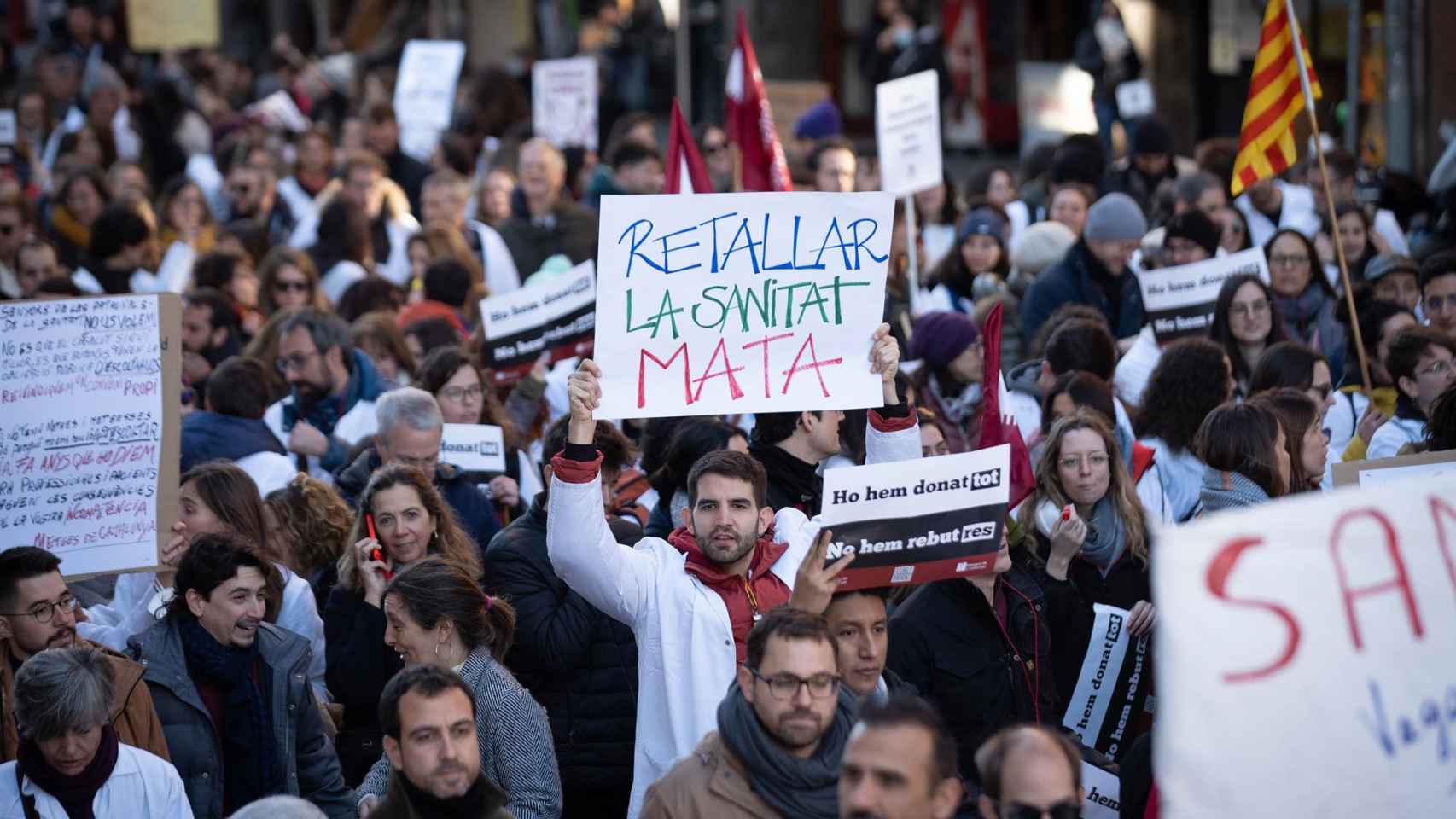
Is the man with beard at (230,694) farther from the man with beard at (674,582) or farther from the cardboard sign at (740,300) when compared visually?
the cardboard sign at (740,300)

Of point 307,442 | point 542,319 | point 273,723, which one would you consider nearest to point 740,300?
point 273,723

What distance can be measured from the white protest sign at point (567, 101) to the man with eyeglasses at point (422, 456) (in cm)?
872

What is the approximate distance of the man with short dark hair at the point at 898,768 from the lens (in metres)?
3.94

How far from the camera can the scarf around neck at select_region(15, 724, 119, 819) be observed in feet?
16.4

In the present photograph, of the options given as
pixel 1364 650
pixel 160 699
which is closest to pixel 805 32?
pixel 160 699

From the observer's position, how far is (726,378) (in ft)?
19.1

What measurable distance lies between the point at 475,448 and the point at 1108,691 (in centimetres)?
279

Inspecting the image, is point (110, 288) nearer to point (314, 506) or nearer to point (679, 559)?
point (314, 506)

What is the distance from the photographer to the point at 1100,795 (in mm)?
5188

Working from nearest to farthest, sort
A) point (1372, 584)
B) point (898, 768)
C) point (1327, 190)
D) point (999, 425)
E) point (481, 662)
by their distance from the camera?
point (1372, 584) → point (898, 768) → point (481, 662) → point (999, 425) → point (1327, 190)

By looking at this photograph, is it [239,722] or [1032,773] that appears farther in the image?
[239,722]

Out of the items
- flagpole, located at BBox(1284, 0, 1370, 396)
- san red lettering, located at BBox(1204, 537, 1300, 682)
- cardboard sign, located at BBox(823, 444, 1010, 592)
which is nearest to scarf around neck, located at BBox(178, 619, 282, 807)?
cardboard sign, located at BBox(823, 444, 1010, 592)

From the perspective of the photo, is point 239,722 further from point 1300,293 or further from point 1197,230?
point 1300,293

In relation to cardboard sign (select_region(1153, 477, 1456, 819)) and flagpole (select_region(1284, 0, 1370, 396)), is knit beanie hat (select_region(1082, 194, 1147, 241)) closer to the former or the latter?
flagpole (select_region(1284, 0, 1370, 396))
